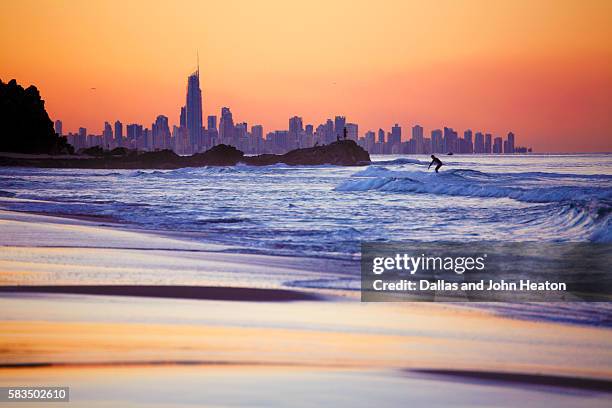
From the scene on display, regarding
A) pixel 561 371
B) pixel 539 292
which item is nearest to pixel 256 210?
pixel 539 292

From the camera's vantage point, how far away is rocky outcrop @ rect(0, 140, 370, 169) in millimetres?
64750

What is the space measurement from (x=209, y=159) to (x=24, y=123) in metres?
22.6

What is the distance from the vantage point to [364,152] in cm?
7394

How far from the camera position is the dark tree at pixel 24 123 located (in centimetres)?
7388

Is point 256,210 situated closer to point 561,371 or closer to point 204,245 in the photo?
point 204,245

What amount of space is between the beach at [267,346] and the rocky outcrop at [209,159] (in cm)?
5833

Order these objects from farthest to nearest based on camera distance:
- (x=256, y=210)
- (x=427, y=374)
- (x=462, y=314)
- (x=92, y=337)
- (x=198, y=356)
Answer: (x=256, y=210)
(x=462, y=314)
(x=92, y=337)
(x=198, y=356)
(x=427, y=374)

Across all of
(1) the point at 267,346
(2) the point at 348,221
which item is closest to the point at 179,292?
(1) the point at 267,346

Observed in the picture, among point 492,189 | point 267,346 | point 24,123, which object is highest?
point 24,123

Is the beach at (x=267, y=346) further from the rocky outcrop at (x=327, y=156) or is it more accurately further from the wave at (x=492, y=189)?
the rocky outcrop at (x=327, y=156)

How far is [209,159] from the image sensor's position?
213 feet

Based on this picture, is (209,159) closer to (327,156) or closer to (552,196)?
(327,156)

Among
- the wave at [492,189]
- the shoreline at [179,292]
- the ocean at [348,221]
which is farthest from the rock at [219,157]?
the shoreline at [179,292]

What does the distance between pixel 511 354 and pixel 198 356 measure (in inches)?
69.5
